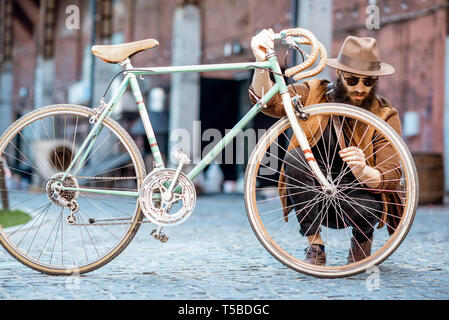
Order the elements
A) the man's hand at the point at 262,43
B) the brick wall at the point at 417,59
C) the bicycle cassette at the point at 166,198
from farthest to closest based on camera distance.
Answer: the brick wall at the point at 417,59 < the man's hand at the point at 262,43 < the bicycle cassette at the point at 166,198

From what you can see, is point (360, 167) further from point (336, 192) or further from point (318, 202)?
point (318, 202)

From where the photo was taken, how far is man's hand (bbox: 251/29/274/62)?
348cm

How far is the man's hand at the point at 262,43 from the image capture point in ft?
11.4

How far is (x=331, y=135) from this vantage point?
3.79 metres

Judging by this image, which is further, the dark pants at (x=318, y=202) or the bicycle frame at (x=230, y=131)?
the dark pants at (x=318, y=202)

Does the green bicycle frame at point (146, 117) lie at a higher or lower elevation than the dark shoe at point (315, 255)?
higher

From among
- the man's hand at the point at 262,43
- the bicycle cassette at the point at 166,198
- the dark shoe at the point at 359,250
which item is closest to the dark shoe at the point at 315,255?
the dark shoe at the point at 359,250

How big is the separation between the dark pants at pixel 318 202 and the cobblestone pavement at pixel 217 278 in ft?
1.00

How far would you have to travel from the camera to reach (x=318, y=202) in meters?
3.63

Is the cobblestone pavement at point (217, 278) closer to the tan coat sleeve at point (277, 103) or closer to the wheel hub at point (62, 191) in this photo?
the wheel hub at point (62, 191)

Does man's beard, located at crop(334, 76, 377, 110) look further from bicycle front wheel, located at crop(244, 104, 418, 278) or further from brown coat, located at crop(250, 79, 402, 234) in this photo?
bicycle front wheel, located at crop(244, 104, 418, 278)

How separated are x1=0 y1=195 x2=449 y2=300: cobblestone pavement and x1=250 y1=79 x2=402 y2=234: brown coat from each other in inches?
15.4
